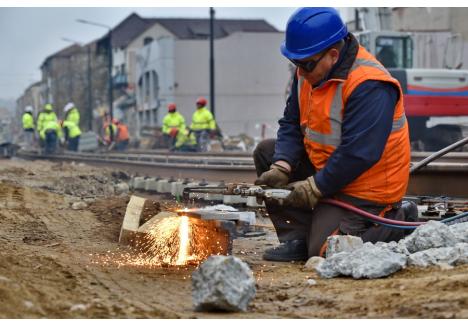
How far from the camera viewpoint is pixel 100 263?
571cm

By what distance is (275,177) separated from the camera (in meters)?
6.12

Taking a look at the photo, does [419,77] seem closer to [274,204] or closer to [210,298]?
[274,204]

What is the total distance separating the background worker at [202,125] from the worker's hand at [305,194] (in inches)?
746

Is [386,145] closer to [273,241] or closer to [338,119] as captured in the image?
[338,119]

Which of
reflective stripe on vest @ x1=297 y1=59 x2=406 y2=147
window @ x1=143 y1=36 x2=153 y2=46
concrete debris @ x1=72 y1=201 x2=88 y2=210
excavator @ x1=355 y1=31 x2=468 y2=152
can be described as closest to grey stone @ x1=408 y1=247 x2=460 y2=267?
reflective stripe on vest @ x1=297 y1=59 x2=406 y2=147

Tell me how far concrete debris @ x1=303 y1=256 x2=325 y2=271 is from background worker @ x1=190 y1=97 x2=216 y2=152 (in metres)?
19.1

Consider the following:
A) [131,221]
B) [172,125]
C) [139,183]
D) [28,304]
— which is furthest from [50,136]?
[28,304]

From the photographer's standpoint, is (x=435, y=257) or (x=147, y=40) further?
(x=147, y=40)

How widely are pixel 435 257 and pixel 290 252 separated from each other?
1.41 metres

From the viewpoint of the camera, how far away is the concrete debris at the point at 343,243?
17.8 feet

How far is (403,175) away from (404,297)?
1.86 m

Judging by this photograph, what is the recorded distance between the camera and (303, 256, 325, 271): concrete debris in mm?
5570

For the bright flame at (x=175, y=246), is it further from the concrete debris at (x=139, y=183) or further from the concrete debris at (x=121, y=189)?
the concrete debris at (x=139, y=183)
